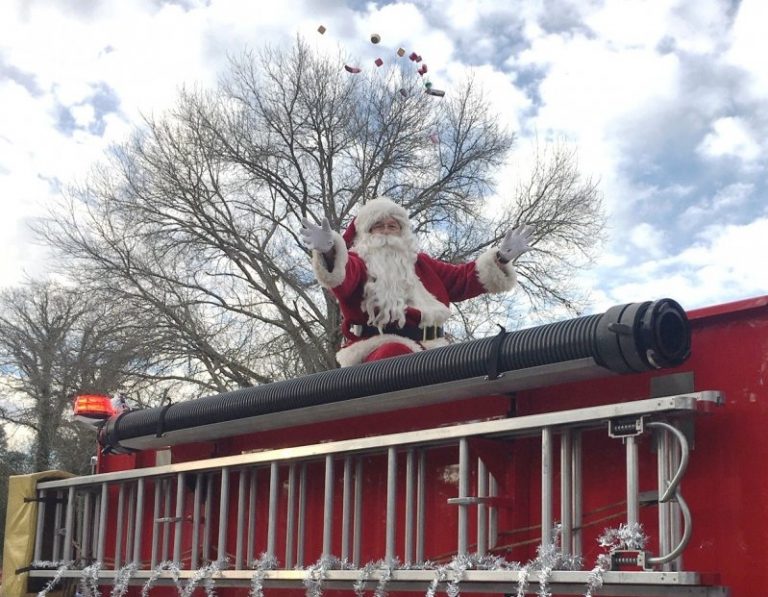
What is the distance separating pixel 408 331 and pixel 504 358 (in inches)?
54.3

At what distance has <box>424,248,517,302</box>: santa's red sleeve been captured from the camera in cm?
480

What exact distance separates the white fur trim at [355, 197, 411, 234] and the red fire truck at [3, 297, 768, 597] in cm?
116

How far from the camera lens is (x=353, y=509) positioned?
3.92 m

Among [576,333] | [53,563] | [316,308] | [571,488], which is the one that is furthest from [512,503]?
[316,308]

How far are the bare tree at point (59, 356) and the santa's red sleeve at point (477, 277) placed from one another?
14.5 meters

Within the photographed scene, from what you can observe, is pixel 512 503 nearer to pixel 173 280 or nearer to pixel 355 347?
pixel 355 347

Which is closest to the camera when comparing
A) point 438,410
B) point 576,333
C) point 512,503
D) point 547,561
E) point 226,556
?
point 547,561

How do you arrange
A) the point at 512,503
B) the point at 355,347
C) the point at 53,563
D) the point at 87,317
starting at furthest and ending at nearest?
the point at 87,317 < the point at 53,563 < the point at 355,347 < the point at 512,503

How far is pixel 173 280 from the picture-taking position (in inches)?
772

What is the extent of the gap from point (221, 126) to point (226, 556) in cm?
1658

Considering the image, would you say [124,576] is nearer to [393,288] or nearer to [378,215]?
[393,288]

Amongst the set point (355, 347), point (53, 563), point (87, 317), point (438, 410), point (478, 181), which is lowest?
point (53, 563)

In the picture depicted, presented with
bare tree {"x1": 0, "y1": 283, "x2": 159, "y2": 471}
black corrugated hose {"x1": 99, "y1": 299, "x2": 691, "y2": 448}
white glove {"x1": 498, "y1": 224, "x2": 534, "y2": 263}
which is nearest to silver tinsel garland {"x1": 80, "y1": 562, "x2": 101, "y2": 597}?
black corrugated hose {"x1": 99, "y1": 299, "x2": 691, "y2": 448}

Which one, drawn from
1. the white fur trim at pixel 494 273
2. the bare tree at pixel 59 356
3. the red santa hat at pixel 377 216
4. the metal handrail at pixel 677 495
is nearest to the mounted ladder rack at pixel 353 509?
the metal handrail at pixel 677 495
